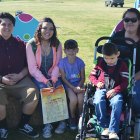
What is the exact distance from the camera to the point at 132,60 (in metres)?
5.29

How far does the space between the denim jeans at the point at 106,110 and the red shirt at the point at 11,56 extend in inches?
54.8

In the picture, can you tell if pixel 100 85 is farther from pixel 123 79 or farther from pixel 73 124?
pixel 73 124

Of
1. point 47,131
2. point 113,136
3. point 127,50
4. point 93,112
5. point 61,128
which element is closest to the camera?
point 113,136

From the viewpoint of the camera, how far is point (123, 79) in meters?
4.82

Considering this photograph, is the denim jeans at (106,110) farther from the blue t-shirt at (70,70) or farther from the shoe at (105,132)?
the blue t-shirt at (70,70)

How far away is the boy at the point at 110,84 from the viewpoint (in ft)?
14.7

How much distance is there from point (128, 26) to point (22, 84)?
70.2 inches

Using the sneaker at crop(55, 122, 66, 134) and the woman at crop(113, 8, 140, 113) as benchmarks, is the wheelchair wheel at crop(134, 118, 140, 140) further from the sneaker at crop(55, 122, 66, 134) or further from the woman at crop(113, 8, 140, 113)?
the sneaker at crop(55, 122, 66, 134)

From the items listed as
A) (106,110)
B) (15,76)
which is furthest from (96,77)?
(15,76)

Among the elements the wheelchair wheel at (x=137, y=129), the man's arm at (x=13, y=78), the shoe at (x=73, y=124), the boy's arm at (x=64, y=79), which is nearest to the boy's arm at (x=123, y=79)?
the wheelchair wheel at (x=137, y=129)

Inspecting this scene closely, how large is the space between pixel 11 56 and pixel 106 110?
1.68m

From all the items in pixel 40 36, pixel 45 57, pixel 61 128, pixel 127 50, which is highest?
pixel 40 36

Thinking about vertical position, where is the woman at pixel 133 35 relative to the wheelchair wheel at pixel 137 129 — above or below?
above

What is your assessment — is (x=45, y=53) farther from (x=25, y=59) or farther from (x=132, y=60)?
(x=132, y=60)
